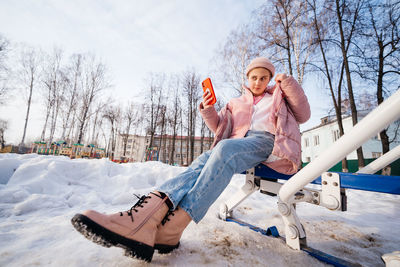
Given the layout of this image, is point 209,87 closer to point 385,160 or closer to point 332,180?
point 332,180

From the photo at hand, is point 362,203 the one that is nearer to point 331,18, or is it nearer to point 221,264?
point 221,264

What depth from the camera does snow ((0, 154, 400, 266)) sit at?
98 centimetres

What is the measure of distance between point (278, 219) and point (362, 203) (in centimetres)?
196

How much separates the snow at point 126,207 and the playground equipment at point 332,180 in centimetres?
14

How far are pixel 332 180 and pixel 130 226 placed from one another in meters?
1.14

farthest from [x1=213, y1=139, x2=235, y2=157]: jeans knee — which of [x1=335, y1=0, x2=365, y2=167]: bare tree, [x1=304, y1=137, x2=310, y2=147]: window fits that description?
[x1=304, y1=137, x2=310, y2=147]: window

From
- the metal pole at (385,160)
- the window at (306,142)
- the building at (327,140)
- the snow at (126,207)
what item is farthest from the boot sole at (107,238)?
the window at (306,142)

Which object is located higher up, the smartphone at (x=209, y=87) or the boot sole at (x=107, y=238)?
the smartphone at (x=209, y=87)

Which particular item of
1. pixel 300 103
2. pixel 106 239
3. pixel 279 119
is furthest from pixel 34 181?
pixel 300 103

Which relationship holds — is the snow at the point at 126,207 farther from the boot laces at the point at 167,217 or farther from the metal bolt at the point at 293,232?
the boot laces at the point at 167,217

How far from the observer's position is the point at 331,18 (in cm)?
743

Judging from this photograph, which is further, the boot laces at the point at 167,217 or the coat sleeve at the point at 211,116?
the coat sleeve at the point at 211,116

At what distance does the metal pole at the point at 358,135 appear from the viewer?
60 centimetres

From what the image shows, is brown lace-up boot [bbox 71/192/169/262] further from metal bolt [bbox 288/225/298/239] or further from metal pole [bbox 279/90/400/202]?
metal bolt [bbox 288/225/298/239]
